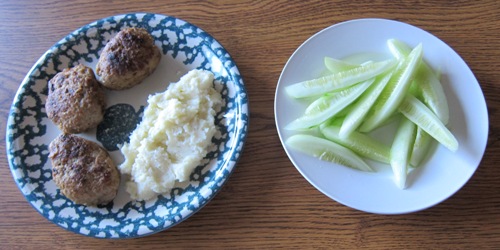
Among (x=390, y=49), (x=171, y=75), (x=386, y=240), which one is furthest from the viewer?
(x=171, y=75)

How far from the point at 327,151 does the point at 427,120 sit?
394 millimetres

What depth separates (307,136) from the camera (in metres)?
1.63

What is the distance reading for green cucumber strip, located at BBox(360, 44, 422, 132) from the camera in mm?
1597

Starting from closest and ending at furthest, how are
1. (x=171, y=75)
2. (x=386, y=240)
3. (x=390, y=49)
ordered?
1. (x=386, y=240)
2. (x=390, y=49)
3. (x=171, y=75)

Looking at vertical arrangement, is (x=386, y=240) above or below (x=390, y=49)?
below

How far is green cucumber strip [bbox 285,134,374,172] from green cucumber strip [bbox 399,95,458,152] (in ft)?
0.86

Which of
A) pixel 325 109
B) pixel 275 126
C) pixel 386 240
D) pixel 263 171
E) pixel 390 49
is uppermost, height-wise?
pixel 390 49

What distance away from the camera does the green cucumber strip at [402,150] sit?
1538mm

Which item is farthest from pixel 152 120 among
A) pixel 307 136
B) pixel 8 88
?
pixel 8 88

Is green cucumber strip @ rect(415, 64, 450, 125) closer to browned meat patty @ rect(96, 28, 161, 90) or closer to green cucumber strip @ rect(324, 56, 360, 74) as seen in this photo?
green cucumber strip @ rect(324, 56, 360, 74)

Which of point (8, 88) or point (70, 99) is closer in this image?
point (70, 99)

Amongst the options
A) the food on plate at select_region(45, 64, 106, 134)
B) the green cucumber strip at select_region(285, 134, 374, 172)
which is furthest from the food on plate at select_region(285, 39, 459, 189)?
the food on plate at select_region(45, 64, 106, 134)

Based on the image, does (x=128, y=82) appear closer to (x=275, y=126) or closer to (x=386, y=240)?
(x=275, y=126)

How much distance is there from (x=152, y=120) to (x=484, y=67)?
1501mm
